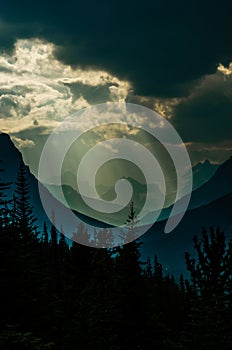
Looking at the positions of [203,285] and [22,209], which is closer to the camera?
[203,285]

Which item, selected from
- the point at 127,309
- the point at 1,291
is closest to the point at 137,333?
the point at 127,309

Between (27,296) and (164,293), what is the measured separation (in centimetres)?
4997

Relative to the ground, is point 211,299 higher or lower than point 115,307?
lower

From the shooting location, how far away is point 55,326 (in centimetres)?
2119

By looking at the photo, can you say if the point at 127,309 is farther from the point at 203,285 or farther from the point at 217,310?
the point at 217,310

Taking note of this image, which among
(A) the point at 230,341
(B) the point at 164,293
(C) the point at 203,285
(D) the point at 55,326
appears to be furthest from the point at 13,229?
(B) the point at 164,293

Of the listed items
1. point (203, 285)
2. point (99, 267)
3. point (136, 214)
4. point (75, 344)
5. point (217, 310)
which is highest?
point (136, 214)

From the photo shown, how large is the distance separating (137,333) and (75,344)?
6233 mm

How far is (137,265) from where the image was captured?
838 inches

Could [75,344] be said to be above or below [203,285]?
below

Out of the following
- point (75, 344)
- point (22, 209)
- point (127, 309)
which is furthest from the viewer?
point (22, 209)

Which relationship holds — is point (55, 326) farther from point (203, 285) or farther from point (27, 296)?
point (203, 285)

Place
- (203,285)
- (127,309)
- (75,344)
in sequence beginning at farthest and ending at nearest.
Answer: (127,309) < (203,285) < (75,344)

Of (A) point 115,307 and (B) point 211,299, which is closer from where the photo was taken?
(B) point 211,299
